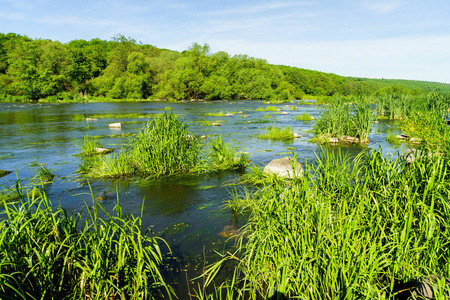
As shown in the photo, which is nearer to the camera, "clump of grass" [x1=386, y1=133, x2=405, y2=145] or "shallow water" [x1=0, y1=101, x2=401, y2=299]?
"shallow water" [x1=0, y1=101, x2=401, y2=299]

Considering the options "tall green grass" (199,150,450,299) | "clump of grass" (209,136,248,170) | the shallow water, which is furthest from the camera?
"clump of grass" (209,136,248,170)

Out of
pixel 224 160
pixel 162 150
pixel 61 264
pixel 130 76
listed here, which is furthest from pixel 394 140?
pixel 130 76

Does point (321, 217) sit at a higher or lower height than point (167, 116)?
lower

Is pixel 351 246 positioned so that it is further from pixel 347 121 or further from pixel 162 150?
pixel 347 121

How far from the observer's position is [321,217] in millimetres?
3082

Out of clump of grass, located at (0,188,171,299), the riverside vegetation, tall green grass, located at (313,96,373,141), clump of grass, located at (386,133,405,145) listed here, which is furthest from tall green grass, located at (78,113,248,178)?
clump of grass, located at (386,133,405,145)

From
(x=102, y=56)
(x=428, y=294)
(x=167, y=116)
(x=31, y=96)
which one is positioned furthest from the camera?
(x=102, y=56)

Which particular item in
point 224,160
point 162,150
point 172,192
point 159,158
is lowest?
point 172,192

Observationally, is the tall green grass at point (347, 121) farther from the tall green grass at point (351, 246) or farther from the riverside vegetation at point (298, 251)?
the tall green grass at point (351, 246)

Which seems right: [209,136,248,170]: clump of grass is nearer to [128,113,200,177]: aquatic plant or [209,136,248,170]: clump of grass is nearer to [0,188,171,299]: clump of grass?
[128,113,200,177]: aquatic plant

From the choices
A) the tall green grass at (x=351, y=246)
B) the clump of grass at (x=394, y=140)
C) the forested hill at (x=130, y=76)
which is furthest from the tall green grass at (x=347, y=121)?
the forested hill at (x=130, y=76)

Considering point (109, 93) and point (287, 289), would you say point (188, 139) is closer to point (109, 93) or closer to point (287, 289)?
point (287, 289)

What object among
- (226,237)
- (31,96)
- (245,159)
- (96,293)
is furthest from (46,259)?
(31,96)

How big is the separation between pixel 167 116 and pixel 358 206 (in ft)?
20.3
